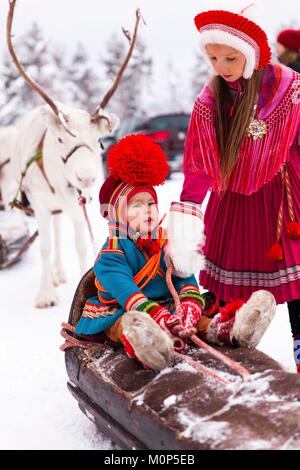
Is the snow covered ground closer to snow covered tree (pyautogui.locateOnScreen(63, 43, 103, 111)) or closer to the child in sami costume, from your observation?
the child in sami costume

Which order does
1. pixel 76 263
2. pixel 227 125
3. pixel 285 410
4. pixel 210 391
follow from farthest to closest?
pixel 76 263, pixel 227 125, pixel 210 391, pixel 285 410

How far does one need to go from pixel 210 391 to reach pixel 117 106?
3967cm

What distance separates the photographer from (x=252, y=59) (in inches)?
100

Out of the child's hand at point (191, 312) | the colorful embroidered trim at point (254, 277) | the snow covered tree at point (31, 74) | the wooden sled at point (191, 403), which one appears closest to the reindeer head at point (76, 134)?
the colorful embroidered trim at point (254, 277)

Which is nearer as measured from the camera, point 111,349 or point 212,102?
point 111,349

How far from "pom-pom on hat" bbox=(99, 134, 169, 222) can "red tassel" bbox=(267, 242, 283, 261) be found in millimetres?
597

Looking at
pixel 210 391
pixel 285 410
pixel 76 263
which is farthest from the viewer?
pixel 76 263

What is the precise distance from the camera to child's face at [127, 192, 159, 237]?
264cm

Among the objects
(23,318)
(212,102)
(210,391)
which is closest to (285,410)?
(210,391)

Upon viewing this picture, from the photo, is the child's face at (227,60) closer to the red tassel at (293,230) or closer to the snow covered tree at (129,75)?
the red tassel at (293,230)

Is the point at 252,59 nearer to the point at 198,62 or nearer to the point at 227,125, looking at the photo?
the point at 227,125

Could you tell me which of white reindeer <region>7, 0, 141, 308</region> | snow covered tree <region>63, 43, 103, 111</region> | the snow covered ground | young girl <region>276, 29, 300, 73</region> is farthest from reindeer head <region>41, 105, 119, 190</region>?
snow covered tree <region>63, 43, 103, 111</region>

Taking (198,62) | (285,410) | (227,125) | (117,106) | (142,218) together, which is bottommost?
(285,410)

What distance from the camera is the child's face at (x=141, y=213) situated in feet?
8.66
